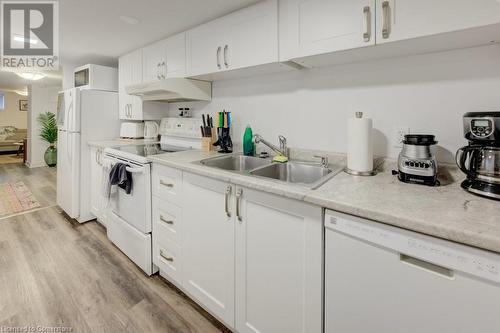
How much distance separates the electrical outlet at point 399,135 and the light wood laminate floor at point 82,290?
1.48 metres

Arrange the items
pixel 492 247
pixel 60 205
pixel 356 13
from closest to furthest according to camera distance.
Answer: pixel 492 247 < pixel 356 13 < pixel 60 205

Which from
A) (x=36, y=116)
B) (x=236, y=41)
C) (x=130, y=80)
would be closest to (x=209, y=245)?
(x=236, y=41)

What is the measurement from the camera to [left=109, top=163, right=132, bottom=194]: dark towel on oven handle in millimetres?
1992

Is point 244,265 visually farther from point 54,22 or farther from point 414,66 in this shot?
point 54,22

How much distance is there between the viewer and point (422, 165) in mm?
1116

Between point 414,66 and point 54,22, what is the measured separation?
2.73 metres

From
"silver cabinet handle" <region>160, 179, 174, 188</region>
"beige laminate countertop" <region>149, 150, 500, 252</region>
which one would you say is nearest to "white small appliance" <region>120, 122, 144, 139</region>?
"silver cabinet handle" <region>160, 179, 174, 188</region>

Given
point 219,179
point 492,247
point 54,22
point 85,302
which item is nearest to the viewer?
point 492,247

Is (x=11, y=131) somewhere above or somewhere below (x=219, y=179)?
above

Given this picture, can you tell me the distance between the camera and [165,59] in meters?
2.37

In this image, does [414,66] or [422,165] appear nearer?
[422,165]

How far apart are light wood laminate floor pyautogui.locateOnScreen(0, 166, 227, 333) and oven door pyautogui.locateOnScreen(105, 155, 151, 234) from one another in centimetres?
39

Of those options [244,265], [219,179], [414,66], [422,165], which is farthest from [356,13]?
[244,265]

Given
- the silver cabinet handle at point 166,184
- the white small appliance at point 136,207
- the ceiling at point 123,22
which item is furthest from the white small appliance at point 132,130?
the silver cabinet handle at point 166,184
